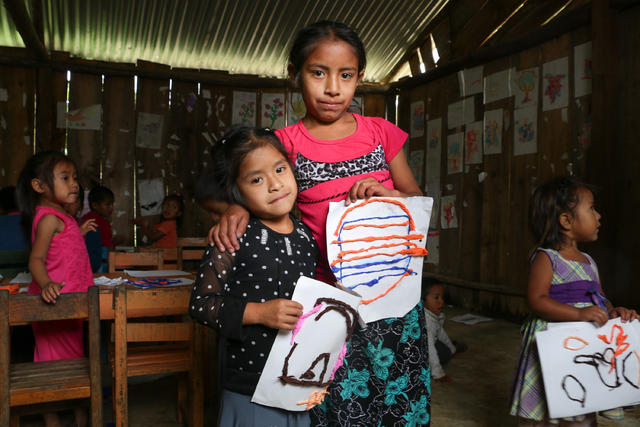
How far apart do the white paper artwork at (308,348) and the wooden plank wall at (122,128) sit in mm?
5345

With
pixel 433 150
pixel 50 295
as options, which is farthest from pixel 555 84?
pixel 50 295

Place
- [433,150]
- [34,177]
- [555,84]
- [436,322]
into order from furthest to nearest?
1. [433,150]
2. [555,84]
3. [436,322]
4. [34,177]

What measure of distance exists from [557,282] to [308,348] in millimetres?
1202

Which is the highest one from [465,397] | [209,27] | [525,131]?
[209,27]

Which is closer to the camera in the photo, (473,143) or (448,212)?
(473,143)

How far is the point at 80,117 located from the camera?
19.9 feet

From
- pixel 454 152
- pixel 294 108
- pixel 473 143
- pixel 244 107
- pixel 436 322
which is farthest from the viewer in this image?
pixel 294 108

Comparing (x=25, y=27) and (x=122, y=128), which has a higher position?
(x=25, y=27)

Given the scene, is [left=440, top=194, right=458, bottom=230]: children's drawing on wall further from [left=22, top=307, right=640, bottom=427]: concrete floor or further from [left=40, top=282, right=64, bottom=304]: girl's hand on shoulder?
[left=40, top=282, right=64, bottom=304]: girl's hand on shoulder

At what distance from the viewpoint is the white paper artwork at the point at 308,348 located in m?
1.14

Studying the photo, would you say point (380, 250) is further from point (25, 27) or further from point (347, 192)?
point (25, 27)

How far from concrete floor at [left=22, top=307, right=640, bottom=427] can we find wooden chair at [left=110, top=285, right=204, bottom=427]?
11.7 inches

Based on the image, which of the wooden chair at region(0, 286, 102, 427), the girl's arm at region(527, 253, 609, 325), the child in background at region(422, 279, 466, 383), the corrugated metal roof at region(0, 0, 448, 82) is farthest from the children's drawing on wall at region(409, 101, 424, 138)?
the wooden chair at region(0, 286, 102, 427)

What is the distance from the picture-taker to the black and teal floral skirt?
4.19 ft
